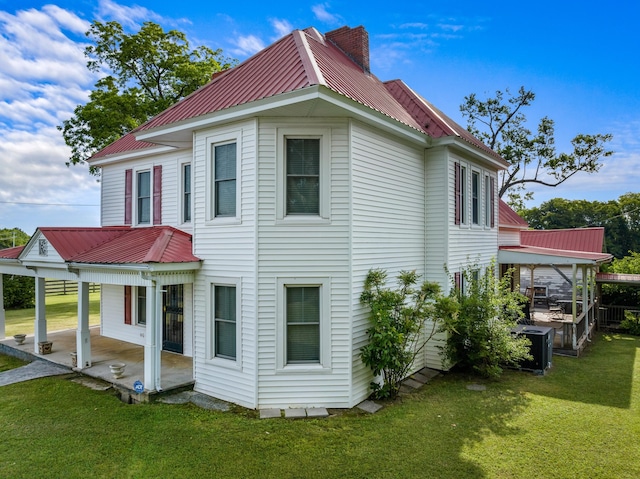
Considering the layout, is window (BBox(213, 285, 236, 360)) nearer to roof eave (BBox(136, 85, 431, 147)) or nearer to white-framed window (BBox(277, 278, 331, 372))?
white-framed window (BBox(277, 278, 331, 372))

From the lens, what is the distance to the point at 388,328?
7.40 m

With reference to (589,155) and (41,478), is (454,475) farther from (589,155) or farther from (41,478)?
(589,155)

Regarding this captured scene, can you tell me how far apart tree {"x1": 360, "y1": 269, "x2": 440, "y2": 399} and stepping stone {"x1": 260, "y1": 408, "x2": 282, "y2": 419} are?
73.7 inches

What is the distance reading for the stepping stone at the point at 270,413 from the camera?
6.91 m

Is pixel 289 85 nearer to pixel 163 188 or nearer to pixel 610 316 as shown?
pixel 163 188

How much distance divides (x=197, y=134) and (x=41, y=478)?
6.43 m

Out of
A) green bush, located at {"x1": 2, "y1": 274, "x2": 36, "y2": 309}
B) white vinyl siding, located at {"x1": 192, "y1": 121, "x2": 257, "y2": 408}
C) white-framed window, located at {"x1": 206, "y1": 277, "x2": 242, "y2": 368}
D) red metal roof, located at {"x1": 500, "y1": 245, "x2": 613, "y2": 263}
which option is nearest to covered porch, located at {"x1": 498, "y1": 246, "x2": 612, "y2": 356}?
red metal roof, located at {"x1": 500, "y1": 245, "x2": 613, "y2": 263}

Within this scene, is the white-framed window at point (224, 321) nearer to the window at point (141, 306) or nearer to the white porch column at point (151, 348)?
the white porch column at point (151, 348)

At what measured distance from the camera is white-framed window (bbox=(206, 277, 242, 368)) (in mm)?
7629

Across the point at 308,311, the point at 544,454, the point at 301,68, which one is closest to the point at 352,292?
the point at 308,311

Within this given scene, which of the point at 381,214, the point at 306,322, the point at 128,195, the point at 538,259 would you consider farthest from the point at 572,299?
the point at 128,195

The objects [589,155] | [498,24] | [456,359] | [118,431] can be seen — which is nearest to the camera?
[118,431]

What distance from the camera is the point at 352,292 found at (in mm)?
7355

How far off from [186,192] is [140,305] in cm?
402
